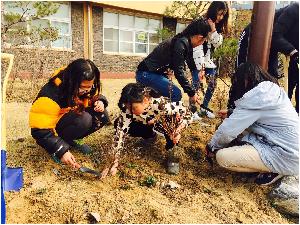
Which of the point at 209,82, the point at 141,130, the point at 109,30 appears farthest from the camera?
the point at 109,30

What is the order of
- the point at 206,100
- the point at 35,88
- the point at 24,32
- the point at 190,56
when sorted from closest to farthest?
1. the point at 190,56
2. the point at 206,100
3. the point at 35,88
4. the point at 24,32

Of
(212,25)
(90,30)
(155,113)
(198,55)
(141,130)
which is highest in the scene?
(90,30)

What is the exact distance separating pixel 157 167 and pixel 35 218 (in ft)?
3.96

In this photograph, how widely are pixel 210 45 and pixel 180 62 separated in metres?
0.80

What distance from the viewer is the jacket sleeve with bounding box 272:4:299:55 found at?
365 cm

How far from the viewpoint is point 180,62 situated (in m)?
3.58

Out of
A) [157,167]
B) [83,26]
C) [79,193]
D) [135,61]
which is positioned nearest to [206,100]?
[157,167]

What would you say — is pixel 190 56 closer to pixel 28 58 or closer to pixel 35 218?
A: pixel 35 218

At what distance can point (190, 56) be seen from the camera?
3.97 metres

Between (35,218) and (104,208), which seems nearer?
(35,218)

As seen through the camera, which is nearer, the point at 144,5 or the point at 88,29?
the point at 88,29

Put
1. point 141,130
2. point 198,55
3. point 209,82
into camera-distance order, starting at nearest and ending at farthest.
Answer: point 141,130
point 198,55
point 209,82

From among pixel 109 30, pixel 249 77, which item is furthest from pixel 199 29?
pixel 109 30

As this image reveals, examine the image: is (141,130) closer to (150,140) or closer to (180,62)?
(150,140)
